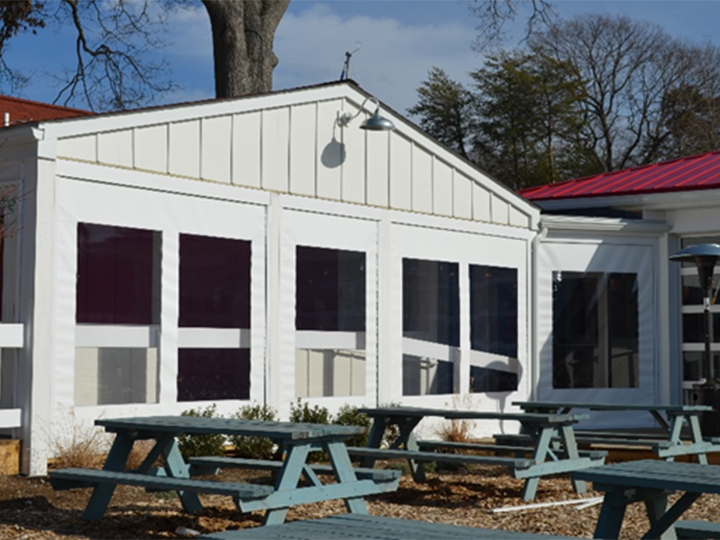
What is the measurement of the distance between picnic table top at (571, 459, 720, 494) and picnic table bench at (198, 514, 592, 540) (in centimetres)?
101

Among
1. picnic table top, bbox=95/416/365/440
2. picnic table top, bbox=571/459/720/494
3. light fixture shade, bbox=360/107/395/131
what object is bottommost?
picnic table top, bbox=571/459/720/494

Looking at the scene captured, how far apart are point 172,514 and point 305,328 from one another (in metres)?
3.89

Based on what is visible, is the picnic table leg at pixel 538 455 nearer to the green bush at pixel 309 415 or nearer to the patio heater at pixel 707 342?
the green bush at pixel 309 415

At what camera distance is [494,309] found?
13.3 meters

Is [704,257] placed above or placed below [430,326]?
above

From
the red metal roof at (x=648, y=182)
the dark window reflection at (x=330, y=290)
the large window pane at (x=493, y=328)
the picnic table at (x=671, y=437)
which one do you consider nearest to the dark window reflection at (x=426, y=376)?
the large window pane at (x=493, y=328)

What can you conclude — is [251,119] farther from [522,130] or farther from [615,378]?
[522,130]

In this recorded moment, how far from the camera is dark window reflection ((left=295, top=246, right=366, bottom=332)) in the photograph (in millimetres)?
11422

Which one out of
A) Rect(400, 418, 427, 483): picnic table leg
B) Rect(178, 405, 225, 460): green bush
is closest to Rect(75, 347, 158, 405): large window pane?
Rect(178, 405, 225, 460): green bush

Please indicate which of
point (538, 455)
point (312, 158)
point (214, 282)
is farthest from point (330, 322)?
point (538, 455)

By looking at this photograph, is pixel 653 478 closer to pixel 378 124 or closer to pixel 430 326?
pixel 378 124

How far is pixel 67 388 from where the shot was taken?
9.37 meters

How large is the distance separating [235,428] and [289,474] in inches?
20.5

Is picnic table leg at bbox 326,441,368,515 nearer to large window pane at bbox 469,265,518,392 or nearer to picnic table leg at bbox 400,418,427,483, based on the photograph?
picnic table leg at bbox 400,418,427,483
